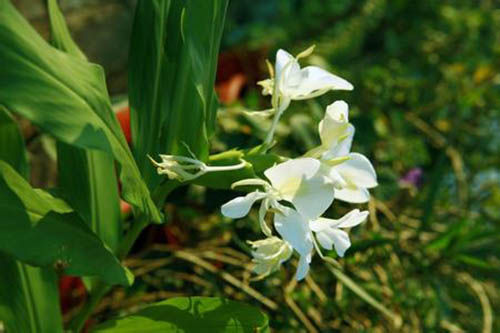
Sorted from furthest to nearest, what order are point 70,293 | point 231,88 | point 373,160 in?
point 231,88, point 373,160, point 70,293

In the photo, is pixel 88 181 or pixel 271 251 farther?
pixel 88 181

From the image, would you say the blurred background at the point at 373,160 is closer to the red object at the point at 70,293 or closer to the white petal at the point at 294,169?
the red object at the point at 70,293

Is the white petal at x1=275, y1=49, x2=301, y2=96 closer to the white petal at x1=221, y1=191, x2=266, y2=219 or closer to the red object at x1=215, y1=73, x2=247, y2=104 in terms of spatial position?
the white petal at x1=221, y1=191, x2=266, y2=219

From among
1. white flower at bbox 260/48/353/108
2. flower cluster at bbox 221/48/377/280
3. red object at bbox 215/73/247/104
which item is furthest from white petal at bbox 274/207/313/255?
red object at bbox 215/73/247/104

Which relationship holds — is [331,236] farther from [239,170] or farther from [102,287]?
[102,287]

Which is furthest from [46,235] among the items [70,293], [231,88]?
[231,88]

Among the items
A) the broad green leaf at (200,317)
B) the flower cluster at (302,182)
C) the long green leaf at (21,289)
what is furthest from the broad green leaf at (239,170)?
the long green leaf at (21,289)
